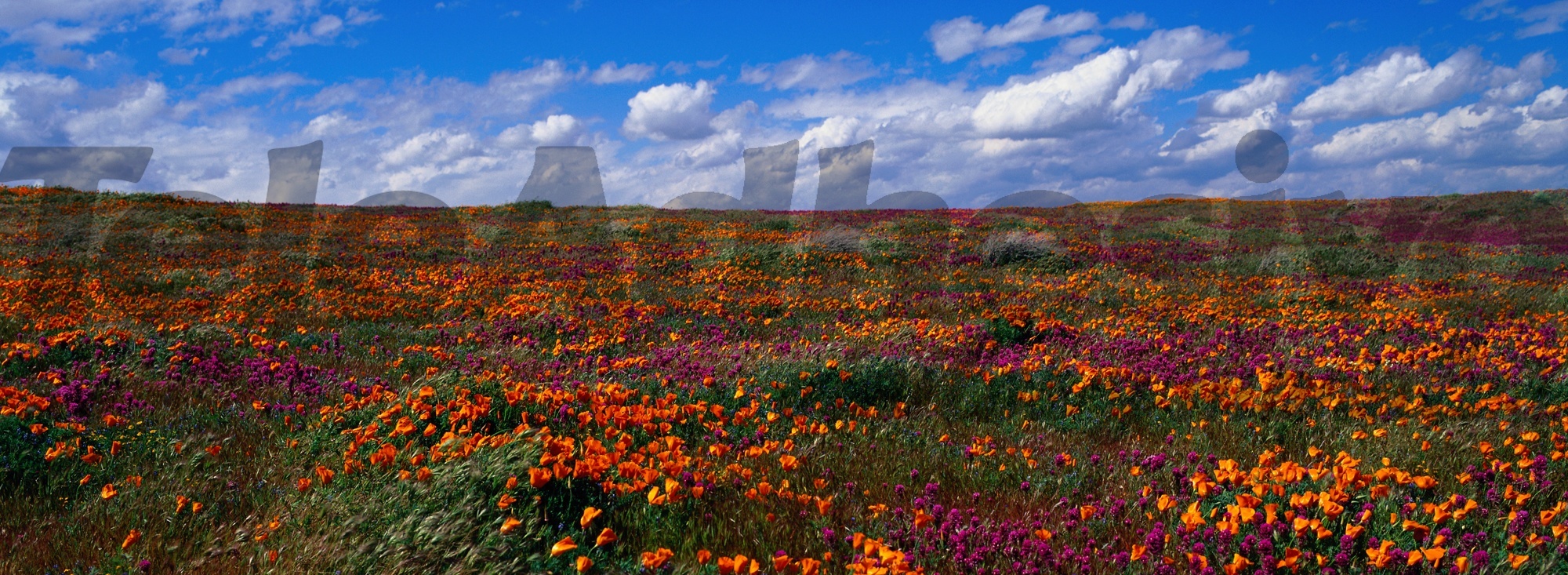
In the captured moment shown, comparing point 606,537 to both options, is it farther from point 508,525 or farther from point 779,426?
point 779,426

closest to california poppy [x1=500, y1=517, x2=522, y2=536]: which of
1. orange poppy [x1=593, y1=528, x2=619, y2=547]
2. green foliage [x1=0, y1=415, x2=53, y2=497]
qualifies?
orange poppy [x1=593, y1=528, x2=619, y2=547]

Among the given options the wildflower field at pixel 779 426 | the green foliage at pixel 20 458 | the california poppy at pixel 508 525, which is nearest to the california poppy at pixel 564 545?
the wildflower field at pixel 779 426

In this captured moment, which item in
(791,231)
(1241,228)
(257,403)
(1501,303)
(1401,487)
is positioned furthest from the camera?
(1241,228)

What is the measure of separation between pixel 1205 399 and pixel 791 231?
20.9 metres

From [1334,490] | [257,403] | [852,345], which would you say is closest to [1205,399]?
[1334,490]

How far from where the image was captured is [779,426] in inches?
209

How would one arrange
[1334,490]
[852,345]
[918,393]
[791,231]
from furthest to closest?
[791,231] → [852,345] → [918,393] → [1334,490]

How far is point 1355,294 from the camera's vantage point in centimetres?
1208

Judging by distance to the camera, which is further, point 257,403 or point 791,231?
point 791,231

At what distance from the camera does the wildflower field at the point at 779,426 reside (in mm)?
3246

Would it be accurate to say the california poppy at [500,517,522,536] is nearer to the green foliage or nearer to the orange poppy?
the orange poppy

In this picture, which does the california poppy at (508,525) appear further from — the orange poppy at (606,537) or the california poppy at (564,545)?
the orange poppy at (606,537)

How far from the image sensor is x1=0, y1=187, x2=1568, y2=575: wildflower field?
3.25 m

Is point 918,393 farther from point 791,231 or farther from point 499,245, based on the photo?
point 791,231
